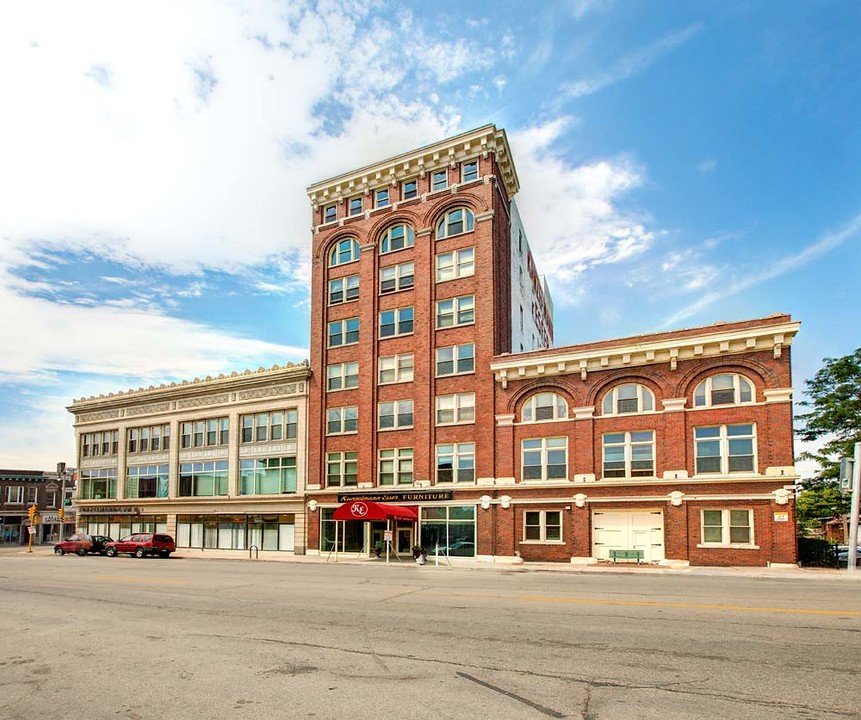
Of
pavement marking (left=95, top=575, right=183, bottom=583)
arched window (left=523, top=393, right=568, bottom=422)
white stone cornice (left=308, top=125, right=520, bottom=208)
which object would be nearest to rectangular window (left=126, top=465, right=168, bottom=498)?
white stone cornice (left=308, top=125, right=520, bottom=208)

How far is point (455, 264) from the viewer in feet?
125

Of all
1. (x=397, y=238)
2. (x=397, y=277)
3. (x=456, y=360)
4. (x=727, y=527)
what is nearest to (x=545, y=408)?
(x=456, y=360)

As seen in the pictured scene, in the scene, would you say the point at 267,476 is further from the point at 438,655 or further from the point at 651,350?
the point at 438,655

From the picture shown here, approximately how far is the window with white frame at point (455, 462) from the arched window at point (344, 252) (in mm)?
13562

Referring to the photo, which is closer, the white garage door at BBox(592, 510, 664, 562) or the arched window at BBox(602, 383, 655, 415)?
the white garage door at BBox(592, 510, 664, 562)

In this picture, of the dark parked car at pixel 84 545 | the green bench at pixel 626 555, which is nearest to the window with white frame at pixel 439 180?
the green bench at pixel 626 555

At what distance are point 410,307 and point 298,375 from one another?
28.3ft

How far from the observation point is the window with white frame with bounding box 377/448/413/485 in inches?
1475

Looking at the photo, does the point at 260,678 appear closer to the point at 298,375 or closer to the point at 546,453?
the point at 546,453

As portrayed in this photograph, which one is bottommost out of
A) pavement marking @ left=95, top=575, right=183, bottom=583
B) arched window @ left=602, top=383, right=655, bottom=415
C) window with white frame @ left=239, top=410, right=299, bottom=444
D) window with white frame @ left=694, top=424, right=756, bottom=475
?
pavement marking @ left=95, top=575, right=183, bottom=583

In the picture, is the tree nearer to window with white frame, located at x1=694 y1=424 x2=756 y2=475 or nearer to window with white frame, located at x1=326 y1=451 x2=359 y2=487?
window with white frame, located at x1=694 y1=424 x2=756 y2=475

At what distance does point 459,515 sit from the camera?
3503 centimetres

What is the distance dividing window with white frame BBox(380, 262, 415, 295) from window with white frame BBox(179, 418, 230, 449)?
48.7 ft

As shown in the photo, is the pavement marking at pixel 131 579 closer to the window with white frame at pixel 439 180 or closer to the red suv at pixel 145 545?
the red suv at pixel 145 545
